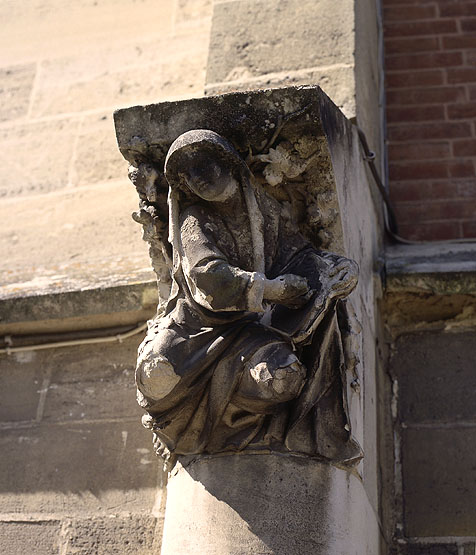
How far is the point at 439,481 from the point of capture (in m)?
3.52

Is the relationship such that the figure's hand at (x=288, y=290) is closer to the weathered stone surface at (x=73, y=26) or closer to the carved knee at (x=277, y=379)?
the carved knee at (x=277, y=379)

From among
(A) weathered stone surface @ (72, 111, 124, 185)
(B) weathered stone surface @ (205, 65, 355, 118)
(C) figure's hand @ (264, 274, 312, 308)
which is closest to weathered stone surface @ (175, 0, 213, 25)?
(A) weathered stone surface @ (72, 111, 124, 185)

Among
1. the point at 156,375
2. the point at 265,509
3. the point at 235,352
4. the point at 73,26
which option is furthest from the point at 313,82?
the point at 73,26

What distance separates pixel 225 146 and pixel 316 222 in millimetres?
376

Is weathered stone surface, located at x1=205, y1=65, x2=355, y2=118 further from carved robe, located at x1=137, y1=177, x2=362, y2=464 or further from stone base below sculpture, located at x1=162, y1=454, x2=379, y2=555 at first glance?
stone base below sculpture, located at x1=162, y1=454, x2=379, y2=555

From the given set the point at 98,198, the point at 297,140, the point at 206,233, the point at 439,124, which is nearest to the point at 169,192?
the point at 206,233

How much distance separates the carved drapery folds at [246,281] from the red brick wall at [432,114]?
1.16m

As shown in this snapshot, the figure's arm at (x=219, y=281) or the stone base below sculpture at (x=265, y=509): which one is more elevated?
the figure's arm at (x=219, y=281)

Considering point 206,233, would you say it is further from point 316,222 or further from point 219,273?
point 316,222

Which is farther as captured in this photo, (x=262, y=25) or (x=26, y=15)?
(x=26, y=15)

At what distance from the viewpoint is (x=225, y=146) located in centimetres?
300

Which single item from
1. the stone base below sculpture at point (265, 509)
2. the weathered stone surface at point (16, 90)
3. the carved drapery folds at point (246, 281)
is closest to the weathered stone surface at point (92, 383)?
the carved drapery folds at point (246, 281)

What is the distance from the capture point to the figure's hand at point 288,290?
2889mm

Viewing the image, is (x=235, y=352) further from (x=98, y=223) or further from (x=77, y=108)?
(x=77, y=108)
